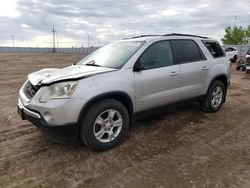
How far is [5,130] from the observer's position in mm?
4809

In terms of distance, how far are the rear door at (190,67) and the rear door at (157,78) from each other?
0.17 m

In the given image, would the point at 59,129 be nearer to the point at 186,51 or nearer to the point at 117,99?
the point at 117,99

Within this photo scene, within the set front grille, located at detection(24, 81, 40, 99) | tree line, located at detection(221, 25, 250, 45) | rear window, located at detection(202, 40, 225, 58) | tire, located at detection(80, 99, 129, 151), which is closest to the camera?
tire, located at detection(80, 99, 129, 151)

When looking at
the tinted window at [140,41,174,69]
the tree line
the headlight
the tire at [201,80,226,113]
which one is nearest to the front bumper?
the headlight

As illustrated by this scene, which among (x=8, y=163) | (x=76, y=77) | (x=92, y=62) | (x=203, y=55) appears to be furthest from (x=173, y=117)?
(x=8, y=163)

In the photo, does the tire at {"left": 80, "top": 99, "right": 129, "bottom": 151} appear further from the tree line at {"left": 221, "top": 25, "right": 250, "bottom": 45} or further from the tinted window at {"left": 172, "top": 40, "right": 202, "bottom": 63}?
the tree line at {"left": 221, "top": 25, "right": 250, "bottom": 45}

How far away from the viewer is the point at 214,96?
5969mm

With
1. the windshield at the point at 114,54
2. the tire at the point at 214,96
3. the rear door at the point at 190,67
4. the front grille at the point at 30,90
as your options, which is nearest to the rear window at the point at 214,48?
the rear door at the point at 190,67

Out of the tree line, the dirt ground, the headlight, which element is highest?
the tree line

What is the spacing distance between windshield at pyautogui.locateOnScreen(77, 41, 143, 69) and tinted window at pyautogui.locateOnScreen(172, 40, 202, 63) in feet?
2.83

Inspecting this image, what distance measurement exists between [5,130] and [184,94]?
3.51 m

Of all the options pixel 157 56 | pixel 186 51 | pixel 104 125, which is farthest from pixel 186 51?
pixel 104 125

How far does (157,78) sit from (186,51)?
117 cm

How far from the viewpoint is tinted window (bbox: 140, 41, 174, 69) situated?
4.38 meters
